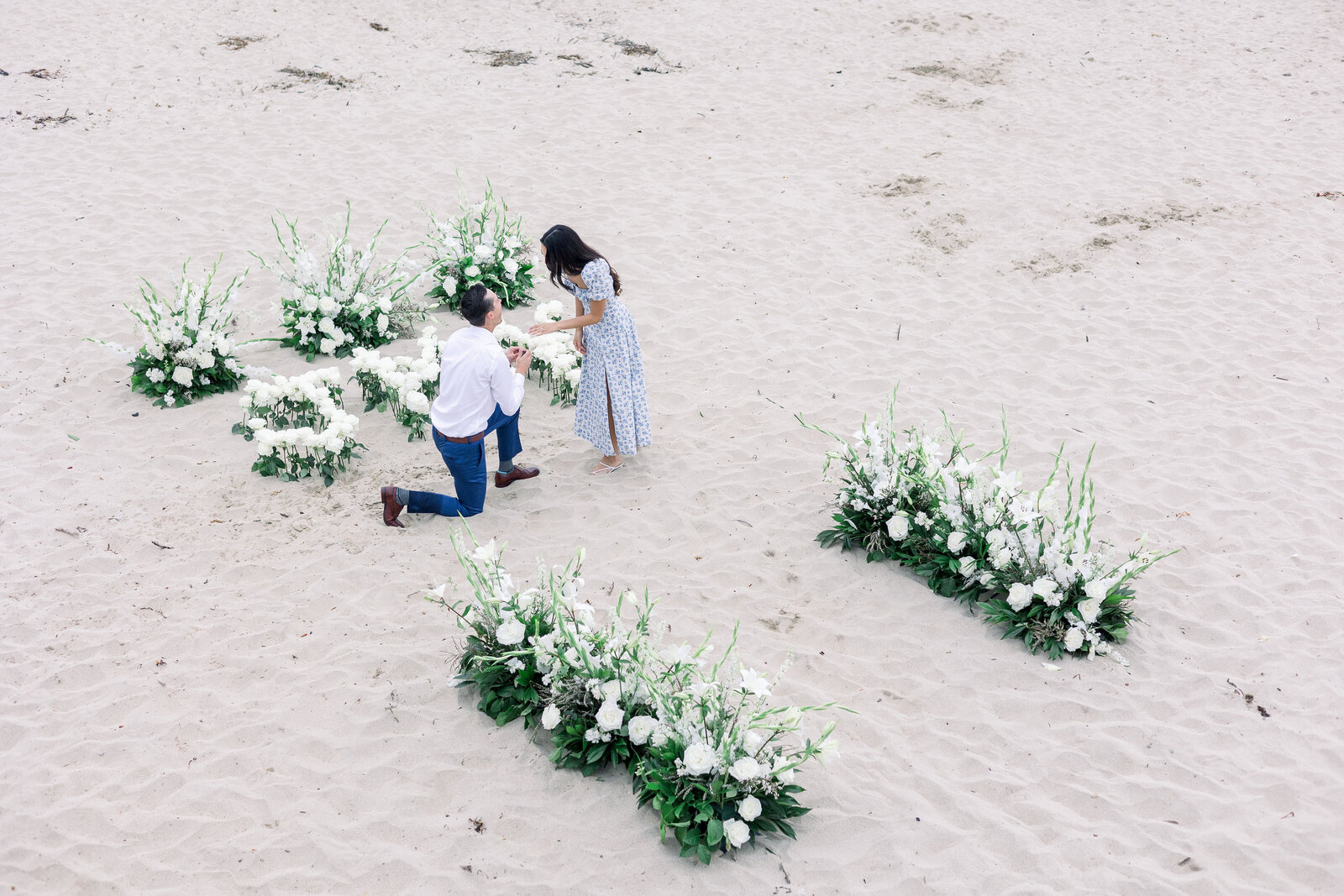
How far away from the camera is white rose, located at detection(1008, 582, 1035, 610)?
4605 millimetres

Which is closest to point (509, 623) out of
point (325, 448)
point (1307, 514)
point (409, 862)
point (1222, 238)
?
point (409, 862)

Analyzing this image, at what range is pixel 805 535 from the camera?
5.46 m

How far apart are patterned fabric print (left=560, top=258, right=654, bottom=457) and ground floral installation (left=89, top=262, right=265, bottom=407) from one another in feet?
8.98

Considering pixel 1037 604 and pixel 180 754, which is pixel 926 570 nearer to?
pixel 1037 604

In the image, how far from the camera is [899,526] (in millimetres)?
5043

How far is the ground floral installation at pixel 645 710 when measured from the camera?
142 inches

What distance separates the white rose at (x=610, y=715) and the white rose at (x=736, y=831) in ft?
1.94

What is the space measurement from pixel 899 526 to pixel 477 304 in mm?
2595

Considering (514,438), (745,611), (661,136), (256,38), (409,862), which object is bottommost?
(409,862)

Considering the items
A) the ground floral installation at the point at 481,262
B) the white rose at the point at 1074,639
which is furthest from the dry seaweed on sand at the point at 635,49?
the white rose at the point at 1074,639

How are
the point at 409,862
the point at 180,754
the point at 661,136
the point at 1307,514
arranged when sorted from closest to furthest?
the point at 409,862 → the point at 180,754 → the point at 1307,514 → the point at 661,136

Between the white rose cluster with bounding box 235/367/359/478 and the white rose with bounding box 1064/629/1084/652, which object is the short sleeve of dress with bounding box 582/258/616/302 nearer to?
the white rose cluster with bounding box 235/367/359/478

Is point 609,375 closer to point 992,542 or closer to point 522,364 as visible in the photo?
point 522,364

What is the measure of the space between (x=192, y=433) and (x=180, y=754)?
2.82m
